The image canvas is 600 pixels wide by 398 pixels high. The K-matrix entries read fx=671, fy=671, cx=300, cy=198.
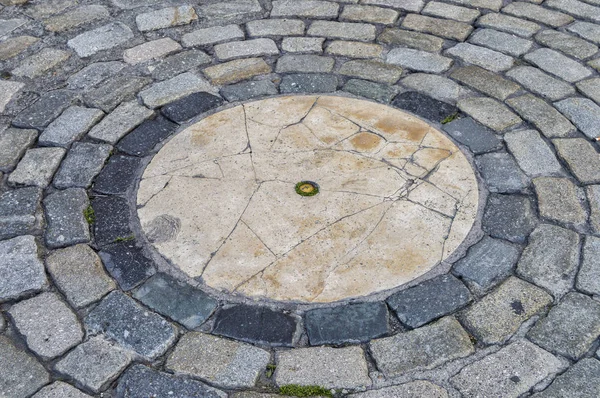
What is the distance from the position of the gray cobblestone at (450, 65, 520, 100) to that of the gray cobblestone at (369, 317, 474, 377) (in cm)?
181

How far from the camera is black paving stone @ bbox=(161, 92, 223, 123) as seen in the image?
3.96 m

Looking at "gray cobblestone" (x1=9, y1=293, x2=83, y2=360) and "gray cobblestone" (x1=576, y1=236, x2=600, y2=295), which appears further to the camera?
"gray cobblestone" (x1=576, y1=236, x2=600, y2=295)

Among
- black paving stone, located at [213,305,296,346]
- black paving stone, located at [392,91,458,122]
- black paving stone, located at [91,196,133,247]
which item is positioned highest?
black paving stone, located at [392,91,458,122]

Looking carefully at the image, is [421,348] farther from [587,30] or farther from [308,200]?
[587,30]

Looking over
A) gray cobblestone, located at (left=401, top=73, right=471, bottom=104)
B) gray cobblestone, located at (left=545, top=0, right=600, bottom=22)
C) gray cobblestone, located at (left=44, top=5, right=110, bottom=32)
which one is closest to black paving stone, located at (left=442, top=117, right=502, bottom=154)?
gray cobblestone, located at (left=401, top=73, right=471, bottom=104)

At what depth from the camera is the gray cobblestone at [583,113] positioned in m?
3.77

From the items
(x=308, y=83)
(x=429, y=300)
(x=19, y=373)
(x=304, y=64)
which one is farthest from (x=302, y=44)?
(x=19, y=373)

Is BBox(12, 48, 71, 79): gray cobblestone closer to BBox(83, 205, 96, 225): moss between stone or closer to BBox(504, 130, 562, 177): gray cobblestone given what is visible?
BBox(83, 205, 96, 225): moss between stone

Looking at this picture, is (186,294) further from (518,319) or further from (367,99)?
(367,99)

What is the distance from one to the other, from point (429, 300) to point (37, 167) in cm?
215

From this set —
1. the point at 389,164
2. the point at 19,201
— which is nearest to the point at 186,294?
the point at 19,201

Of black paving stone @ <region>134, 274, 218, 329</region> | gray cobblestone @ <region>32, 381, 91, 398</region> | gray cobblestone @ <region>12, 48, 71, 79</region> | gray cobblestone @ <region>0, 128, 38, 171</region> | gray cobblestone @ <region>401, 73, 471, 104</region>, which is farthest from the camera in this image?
gray cobblestone @ <region>12, 48, 71, 79</region>

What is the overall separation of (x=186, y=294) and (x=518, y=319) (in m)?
1.42

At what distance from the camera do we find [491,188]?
11.3 feet
